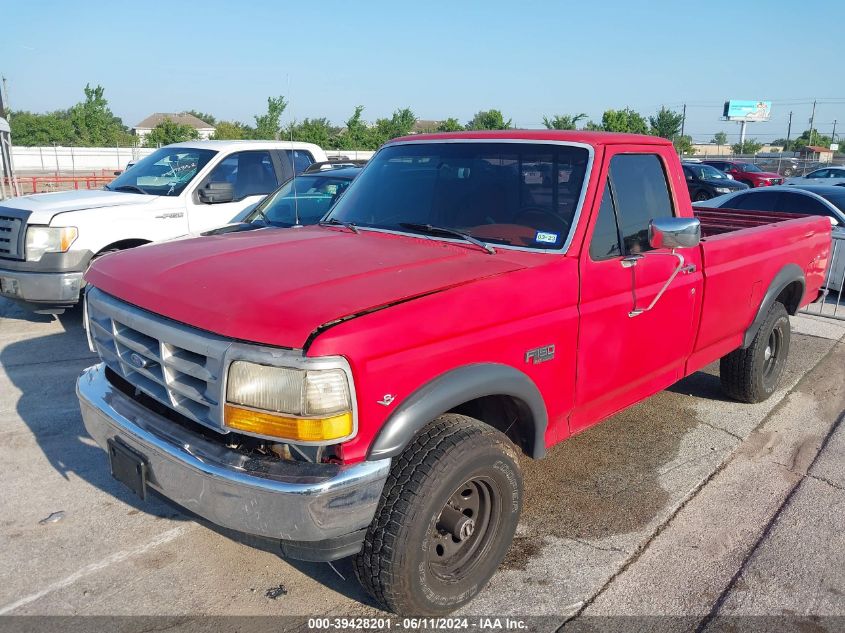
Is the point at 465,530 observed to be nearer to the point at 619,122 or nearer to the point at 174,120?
the point at 619,122

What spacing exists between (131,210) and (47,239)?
84cm

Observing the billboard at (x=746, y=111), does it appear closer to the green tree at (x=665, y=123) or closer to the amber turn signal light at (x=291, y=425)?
the green tree at (x=665, y=123)

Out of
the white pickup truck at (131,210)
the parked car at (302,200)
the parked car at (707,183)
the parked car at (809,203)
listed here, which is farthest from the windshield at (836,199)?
the parked car at (707,183)

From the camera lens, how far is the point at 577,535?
3.56m

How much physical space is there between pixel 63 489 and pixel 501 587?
2.56 m

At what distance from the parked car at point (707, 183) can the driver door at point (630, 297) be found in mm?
18823

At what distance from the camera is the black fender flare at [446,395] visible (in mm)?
2494

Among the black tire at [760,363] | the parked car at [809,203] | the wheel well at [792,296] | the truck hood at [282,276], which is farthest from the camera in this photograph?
the parked car at [809,203]

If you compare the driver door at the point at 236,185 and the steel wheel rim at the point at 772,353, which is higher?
the driver door at the point at 236,185

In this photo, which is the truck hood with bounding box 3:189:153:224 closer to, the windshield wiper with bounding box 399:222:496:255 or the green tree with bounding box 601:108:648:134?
the windshield wiper with bounding box 399:222:496:255

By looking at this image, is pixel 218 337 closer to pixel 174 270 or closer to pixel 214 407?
pixel 214 407

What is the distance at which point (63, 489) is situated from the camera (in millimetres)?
3926

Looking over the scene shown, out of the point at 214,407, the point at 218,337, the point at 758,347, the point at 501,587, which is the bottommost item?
the point at 501,587

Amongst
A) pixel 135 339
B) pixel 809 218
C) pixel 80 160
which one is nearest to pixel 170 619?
pixel 135 339
